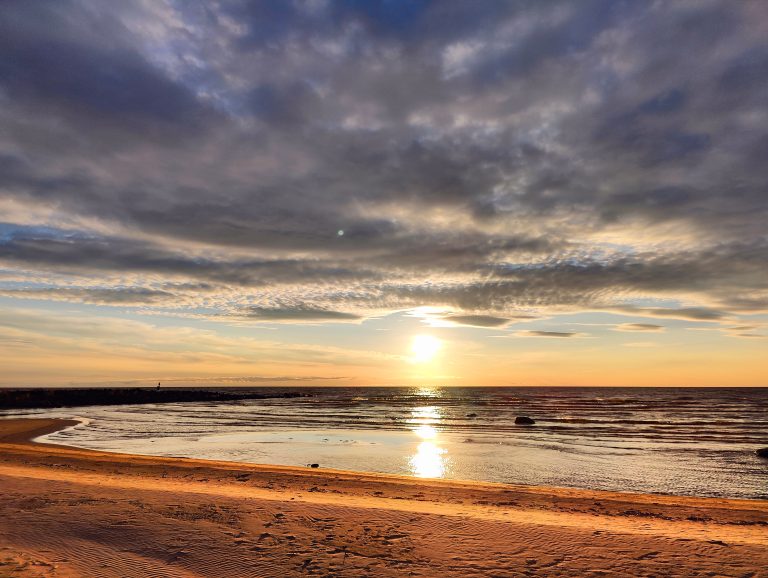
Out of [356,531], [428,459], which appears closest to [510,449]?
[428,459]

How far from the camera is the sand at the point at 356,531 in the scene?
775 centimetres

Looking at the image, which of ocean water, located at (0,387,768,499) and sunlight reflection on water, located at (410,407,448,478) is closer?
ocean water, located at (0,387,768,499)

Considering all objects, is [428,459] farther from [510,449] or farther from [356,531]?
[356,531]

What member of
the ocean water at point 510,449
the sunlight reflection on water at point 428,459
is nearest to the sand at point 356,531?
the ocean water at point 510,449

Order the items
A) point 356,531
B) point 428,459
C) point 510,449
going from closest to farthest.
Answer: point 356,531
point 428,459
point 510,449

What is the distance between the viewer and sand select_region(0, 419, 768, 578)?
775 cm

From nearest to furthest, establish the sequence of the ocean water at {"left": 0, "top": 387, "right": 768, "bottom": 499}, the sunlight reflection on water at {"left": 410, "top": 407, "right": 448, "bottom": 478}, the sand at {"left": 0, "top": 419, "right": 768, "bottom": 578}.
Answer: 1. the sand at {"left": 0, "top": 419, "right": 768, "bottom": 578}
2. the ocean water at {"left": 0, "top": 387, "right": 768, "bottom": 499}
3. the sunlight reflection on water at {"left": 410, "top": 407, "right": 448, "bottom": 478}

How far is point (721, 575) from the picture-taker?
744 cm

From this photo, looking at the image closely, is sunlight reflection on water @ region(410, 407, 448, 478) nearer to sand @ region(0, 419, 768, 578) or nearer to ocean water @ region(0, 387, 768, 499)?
ocean water @ region(0, 387, 768, 499)

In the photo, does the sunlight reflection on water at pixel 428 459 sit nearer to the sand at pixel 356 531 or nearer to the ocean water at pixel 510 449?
the ocean water at pixel 510 449

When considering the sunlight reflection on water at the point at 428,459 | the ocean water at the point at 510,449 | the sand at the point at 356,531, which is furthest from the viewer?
the sunlight reflection on water at the point at 428,459

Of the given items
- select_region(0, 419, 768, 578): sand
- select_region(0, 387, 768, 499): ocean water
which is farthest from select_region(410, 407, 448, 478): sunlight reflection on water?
select_region(0, 419, 768, 578): sand

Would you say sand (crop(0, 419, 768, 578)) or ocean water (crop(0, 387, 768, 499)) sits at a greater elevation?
sand (crop(0, 419, 768, 578))

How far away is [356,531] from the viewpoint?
9.53 m
